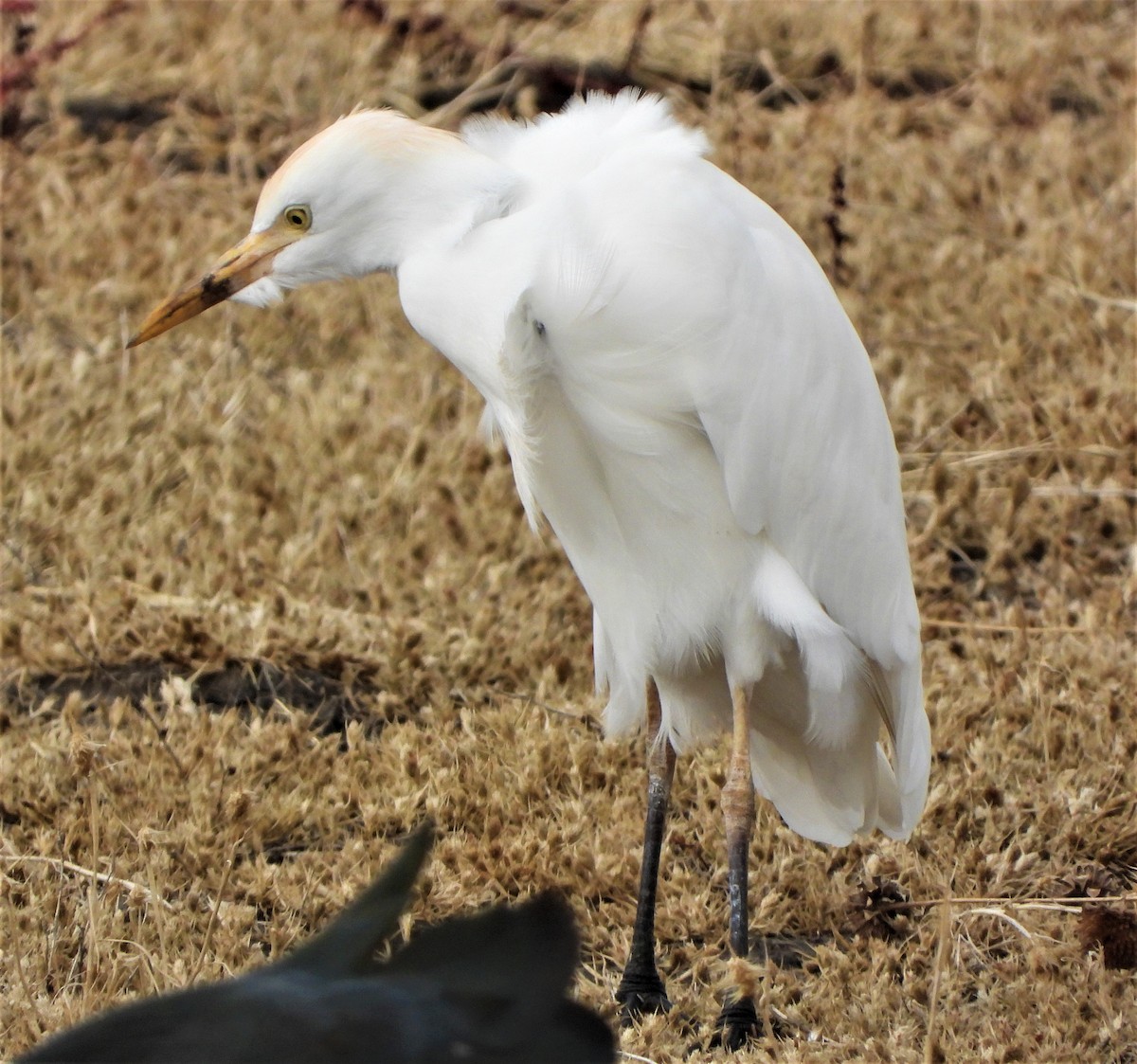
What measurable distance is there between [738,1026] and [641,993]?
0.19m

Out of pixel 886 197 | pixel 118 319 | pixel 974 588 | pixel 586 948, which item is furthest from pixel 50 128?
pixel 586 948

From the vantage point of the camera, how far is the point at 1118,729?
3238 millimetres

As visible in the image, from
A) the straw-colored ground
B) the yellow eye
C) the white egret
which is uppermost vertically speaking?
the yellow eye

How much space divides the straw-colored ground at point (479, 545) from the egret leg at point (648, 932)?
0.09m

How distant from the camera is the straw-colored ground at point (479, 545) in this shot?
2.76 meters

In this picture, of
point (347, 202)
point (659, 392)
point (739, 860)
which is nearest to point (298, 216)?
point (347, 202)

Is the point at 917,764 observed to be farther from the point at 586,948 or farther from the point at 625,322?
the point at 625,322

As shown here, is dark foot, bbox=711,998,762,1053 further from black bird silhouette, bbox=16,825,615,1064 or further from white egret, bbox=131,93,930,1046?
black bird silhouette, bbox=16,825,615,1064

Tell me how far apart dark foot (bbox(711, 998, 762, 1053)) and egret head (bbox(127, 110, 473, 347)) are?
126cm

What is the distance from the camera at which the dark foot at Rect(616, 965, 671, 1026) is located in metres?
2.62

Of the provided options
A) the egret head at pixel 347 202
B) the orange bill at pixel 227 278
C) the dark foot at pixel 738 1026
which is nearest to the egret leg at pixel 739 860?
the dark foot at pixel 738 1026

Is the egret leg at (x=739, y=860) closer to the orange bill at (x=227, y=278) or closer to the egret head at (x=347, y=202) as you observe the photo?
the egret head at (x=347, y=202)

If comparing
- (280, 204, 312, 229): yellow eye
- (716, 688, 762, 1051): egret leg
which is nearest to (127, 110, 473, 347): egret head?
(280, 204, 312, 229): yellow eye

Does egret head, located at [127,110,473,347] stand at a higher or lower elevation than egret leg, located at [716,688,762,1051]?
higher
